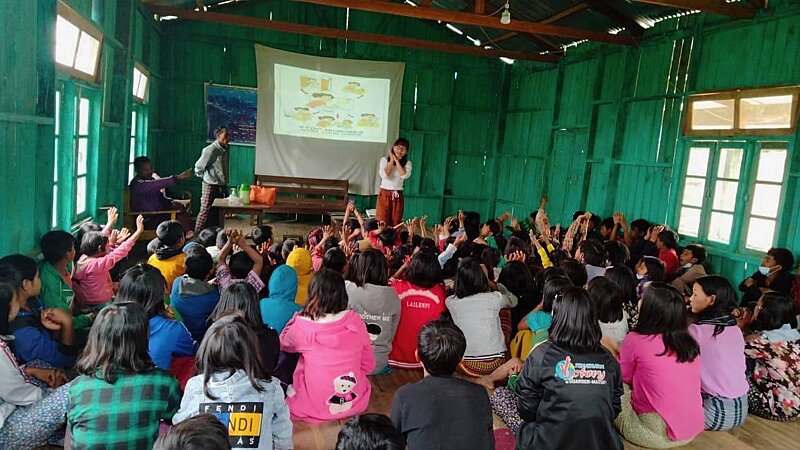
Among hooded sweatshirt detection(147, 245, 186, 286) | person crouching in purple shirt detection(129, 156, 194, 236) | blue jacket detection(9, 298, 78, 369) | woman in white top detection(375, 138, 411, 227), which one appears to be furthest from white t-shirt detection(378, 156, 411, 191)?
blue jacket detection(9, 298, 78, 369)

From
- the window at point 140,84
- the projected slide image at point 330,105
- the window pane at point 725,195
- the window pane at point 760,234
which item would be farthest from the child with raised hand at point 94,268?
the projected slide image at point 330,105

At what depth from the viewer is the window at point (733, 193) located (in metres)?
4.91

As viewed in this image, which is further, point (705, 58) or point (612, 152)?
point (612, 152)

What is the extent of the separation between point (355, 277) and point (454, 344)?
1318 millimetres

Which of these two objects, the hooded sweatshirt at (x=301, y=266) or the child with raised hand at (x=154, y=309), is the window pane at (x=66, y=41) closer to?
the hooded sweatshirt at (x=301, y=266)

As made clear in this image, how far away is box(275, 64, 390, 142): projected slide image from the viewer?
8875 mm

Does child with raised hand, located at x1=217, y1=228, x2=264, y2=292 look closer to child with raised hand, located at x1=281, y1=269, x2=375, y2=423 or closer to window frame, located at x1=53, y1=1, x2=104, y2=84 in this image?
child with raised hand, located at x1=281, y1=269, x2=375, y2=423

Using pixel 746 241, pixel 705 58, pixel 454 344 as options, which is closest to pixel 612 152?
pixel 705 58

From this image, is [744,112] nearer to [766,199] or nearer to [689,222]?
[766,199]

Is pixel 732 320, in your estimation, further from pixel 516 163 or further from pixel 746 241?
pixel 516 163

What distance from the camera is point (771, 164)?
4.93 meters

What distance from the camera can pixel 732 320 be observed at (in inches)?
104

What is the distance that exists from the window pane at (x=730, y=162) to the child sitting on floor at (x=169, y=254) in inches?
202

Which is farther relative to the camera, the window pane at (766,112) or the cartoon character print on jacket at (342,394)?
the window pane at (766,112)
